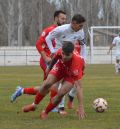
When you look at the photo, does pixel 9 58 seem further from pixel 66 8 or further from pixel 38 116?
pixel 38 116

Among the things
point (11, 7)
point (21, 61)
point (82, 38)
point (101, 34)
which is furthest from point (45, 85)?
point (11, 7)

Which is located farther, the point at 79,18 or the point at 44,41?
the point at 44,41

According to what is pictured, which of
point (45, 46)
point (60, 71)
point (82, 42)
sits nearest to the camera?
point (60, 71)

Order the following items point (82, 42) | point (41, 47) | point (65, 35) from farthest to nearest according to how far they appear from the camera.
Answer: point (41, 47) < point (82, 42) < point (65, 35)

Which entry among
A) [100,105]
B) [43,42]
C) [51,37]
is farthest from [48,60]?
[100,105]

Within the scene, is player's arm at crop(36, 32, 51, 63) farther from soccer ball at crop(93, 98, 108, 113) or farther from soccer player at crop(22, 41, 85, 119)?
soccer ball at crop(93, 98, 108, 113)

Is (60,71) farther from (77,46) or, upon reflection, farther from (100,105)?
(100,105)

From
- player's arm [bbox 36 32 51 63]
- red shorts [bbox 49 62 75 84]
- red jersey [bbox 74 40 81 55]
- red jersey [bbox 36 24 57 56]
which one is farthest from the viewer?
red jersey [bbox 36 24 57 56]

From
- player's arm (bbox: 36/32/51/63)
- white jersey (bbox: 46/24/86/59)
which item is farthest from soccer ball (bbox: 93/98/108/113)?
player's arm (bbox: 36/32/51/63)

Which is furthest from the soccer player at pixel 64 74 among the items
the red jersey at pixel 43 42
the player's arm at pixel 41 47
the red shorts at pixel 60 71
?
the red jersey at pixel 43 42

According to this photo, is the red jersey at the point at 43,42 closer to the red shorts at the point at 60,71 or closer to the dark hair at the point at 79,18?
the dark hair at the point at 79,18

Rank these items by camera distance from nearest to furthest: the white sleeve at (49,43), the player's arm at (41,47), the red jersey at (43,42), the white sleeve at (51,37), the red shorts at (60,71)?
the red shorts at (60,71), the white sleeve at (51,37), the white sleeve at (49,43), the player's arm at (41,47), the red jersey at (43,42)

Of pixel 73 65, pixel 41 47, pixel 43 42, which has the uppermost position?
pixel 43 42

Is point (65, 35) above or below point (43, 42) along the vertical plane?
above
